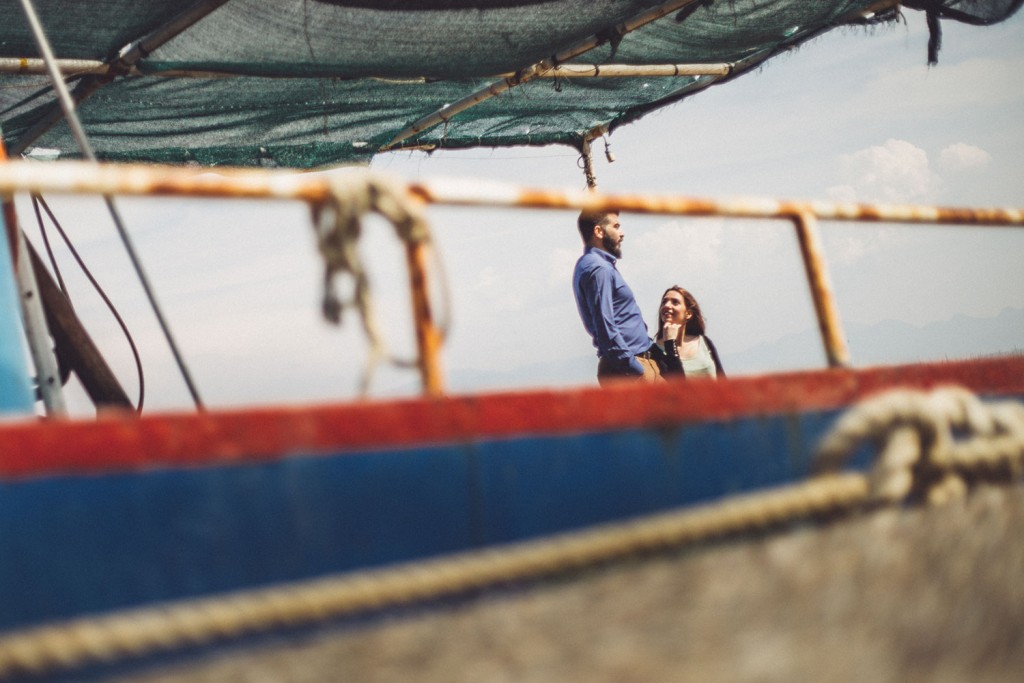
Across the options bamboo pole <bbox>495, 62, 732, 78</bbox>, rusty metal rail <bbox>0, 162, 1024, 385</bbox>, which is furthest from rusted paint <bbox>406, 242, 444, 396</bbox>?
bamboo pole <bbox>495, 62, 732, 78</bbox>

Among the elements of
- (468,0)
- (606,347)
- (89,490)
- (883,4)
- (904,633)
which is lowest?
(904,633)

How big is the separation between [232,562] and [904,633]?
4.75 feet

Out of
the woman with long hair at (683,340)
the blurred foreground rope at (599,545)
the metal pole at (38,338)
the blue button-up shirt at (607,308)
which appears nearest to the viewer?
the blurred foreground rope at (599,545)

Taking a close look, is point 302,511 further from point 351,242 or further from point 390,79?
point 390,79

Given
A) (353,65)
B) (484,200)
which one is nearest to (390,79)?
(353,65)

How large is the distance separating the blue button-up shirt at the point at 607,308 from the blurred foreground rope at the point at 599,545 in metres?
2.71

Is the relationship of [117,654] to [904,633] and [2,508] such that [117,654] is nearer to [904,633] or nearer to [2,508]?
[2,508]

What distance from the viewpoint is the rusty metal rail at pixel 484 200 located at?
5.49ft

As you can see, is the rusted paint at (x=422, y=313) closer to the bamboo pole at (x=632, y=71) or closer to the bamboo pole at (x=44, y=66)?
the bamboo pole at (x=44, y=66)

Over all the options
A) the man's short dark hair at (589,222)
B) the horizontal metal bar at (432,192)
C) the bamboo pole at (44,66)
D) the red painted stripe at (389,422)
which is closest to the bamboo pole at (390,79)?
the bamboo pole at (44,66)

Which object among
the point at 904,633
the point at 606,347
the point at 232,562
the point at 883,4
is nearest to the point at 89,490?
the point at 232,562

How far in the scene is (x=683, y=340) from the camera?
6.04 meters

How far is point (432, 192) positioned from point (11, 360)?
162 centimetres

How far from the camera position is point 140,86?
18.9 feet
